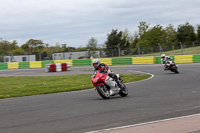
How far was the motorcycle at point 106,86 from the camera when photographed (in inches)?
393

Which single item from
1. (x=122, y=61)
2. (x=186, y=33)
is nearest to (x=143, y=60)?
(x=122, y=61)

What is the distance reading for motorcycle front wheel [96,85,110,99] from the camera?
10.0m

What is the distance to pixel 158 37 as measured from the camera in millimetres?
78562

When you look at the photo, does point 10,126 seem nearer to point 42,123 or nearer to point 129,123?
point 42,123

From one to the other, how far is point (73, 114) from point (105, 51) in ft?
98.7

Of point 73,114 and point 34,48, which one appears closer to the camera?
point 73,114

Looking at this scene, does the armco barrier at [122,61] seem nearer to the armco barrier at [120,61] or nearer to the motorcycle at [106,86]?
the armco barrier at [120,61]

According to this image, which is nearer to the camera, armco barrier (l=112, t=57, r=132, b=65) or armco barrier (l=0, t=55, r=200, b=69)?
armco barrier (l=0, t=55, r=200, b=69)

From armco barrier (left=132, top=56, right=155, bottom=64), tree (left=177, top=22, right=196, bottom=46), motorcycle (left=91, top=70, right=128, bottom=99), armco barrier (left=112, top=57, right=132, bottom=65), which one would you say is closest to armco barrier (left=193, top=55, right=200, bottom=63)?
armco barrier (left=132, top=56, right=155, bottom=64)

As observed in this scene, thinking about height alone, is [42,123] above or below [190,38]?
below

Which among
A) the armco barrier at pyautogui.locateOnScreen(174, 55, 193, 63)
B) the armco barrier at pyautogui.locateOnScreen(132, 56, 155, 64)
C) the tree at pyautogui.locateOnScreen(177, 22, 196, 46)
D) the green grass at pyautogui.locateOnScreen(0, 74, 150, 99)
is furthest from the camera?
the tree at pyautogui.locateOnScreen(177, 22, 196, 46)

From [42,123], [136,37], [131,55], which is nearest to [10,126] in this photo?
[42,123]

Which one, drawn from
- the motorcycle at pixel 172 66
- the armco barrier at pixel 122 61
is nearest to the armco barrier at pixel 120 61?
the armco barrier at pixel 122 61

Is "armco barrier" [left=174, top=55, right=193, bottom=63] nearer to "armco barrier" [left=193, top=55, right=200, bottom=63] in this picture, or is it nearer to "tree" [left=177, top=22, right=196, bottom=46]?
"armco barrier" [left=193, top=55, right=200, bottom=63]
